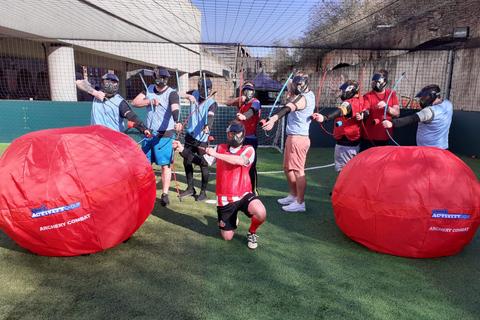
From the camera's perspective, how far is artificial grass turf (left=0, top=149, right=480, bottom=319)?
263 centimetres

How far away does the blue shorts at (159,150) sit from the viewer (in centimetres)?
514

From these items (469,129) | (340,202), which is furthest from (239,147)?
(469,129)

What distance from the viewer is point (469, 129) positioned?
973 centimetres

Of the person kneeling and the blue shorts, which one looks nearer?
the person kneeling

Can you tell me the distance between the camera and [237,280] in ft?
10.1

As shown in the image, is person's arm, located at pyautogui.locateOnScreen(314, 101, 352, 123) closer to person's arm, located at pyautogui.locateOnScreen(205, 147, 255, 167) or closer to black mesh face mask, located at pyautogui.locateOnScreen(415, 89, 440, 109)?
black mesh face mask, located at pyautogui.locateOnScreen(415, 89, 440, 109)

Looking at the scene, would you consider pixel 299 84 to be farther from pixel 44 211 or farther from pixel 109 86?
pixel 44 211

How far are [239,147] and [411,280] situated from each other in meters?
2.25

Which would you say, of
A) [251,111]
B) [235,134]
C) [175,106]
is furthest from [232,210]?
[175,106]

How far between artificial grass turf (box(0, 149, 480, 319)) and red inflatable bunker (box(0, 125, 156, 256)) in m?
0.34

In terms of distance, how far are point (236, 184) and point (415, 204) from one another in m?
1.93

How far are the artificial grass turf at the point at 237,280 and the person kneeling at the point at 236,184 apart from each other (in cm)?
34

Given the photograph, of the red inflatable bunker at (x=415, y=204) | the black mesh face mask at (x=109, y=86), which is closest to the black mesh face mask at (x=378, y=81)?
the red inflatable bunker at (x=415, y=204)

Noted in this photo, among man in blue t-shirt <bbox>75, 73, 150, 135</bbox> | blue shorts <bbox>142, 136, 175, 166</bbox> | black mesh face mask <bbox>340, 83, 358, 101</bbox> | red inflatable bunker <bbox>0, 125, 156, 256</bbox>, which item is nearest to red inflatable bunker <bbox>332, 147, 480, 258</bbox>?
black mesh face mask <bbox>340, 83, 358, 101</bbox>
